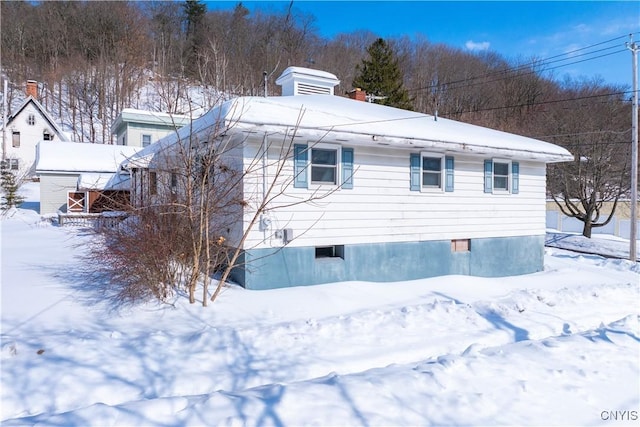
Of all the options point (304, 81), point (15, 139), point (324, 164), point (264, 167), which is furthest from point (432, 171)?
point (15, 139)

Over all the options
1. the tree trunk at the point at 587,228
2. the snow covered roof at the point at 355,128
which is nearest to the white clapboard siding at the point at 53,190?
the snow covered roof at the point at 355,128

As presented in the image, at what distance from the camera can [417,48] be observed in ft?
137

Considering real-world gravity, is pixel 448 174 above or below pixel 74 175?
below

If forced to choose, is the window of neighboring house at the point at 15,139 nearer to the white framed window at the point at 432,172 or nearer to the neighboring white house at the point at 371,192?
the neighboring white house at the point at 371,192

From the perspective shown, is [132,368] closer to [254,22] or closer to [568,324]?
[568,324]

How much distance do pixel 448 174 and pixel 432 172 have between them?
434 mm

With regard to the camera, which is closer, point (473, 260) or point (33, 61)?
point (473, 260)

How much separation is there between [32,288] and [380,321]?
5976mm

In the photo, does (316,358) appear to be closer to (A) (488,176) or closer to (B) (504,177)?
(A) (488,176)

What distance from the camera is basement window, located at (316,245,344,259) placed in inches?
350

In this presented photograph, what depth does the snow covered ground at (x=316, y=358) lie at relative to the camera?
3.43m


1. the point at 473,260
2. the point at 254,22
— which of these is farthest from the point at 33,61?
the point at 473,260

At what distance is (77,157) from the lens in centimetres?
2175

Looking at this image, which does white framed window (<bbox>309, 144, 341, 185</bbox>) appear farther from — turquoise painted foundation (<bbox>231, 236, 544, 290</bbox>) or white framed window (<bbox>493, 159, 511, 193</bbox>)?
white framed window (<bbox>493, 159, 511, 193</bbox>)
